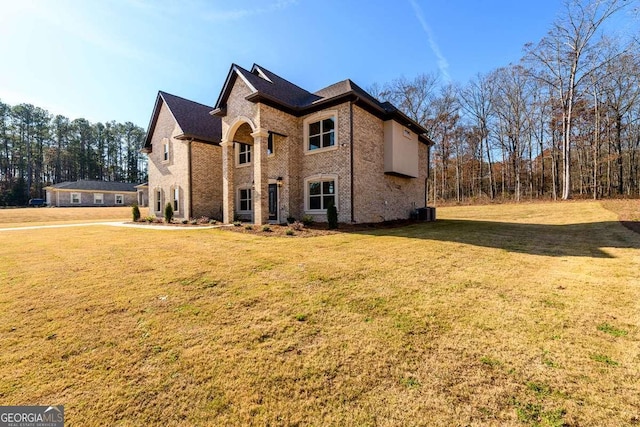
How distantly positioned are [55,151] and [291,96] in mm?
61847

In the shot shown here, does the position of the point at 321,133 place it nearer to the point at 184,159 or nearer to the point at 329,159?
the point at 329,159

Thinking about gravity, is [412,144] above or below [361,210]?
above

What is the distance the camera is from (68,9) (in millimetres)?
7465

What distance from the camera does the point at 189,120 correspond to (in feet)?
60.7

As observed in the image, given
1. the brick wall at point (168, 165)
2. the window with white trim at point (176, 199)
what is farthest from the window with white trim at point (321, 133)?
the window with white trim at point (176, 199)

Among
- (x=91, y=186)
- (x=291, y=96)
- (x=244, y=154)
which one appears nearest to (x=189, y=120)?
(x=244, y=154)

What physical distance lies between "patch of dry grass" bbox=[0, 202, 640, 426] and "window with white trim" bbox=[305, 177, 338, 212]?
732 cm

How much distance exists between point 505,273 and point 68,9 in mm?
13033

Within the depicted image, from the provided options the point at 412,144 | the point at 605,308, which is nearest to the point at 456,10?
the point at 412,144

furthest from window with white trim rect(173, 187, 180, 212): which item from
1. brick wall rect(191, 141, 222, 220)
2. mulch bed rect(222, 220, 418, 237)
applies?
mulch bed rect(222, 220, 418, 237)

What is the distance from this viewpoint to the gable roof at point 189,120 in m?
17.5

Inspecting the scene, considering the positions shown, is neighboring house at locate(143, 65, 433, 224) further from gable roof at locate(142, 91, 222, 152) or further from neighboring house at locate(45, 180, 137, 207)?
neighboring house at locate(45, 180, 137, 207)

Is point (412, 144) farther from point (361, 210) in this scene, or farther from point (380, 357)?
point (380, 357)

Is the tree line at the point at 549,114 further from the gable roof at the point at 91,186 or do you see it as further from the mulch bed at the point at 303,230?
the gable roof at the point at 91,186
